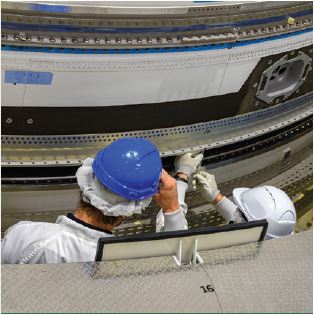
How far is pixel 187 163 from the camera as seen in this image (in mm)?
3158

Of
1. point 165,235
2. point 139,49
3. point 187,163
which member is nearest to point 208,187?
point 187,163

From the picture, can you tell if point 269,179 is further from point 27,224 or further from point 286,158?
point 27,224

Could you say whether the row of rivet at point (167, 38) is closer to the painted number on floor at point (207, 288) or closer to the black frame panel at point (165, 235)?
the black frame panel at point (165, 235)

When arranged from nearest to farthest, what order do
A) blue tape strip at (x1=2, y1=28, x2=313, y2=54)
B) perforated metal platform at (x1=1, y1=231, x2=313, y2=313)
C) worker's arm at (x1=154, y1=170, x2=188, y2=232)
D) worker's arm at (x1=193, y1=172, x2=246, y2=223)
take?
1. perforated metal platform at (x1=1, y1=231, x2=313, y2=313)
2. worker's arm at (x1=154, y1=170, x2=188, y2=232)
3. blue tape strip at (x1=2, y1=28, x2=313, y2=54)
4. worker's arm at (x1=193, y1=172, x2=246, y2=223)

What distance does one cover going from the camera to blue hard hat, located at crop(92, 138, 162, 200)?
74.3 inches

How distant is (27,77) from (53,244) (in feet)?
3.41

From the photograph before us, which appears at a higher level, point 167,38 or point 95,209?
point 167,38

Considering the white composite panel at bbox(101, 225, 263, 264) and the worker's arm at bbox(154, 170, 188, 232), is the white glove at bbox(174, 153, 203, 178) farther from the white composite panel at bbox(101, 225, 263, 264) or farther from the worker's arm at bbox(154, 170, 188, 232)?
the white composite panel at bbox(101, 225, 263, 264)

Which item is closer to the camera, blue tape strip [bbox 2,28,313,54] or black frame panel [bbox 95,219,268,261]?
black frame panel [bbox 95,219,268,261]

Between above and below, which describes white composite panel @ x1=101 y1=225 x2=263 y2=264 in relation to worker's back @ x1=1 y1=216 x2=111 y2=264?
above

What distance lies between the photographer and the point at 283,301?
1590mm

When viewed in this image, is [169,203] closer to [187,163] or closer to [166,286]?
[166,286]

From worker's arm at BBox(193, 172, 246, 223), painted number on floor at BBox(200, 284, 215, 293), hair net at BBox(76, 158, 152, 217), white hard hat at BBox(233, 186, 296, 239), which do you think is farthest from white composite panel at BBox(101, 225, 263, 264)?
worker's arm at BBox(193, 172, 246, 223)

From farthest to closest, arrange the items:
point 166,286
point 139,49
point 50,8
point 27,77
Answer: point 139,49
point 27,77
point 50,8
point 166,286
